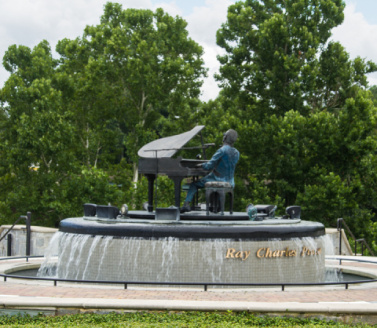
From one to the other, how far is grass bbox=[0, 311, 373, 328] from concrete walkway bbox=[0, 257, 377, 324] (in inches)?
7.2

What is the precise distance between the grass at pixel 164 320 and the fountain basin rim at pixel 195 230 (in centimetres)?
393

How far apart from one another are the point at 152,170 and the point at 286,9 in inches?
944

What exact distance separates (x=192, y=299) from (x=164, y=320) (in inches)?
70.3

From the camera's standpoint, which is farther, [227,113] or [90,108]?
[90,108]

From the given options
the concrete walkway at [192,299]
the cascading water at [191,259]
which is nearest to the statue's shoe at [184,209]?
the cascading water at [191,259]

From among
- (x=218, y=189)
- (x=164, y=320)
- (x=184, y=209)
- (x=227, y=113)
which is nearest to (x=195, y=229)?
(x=218, y=189)

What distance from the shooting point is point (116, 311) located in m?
10.0

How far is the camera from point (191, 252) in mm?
13734

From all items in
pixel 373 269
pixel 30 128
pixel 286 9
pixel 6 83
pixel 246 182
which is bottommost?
pixel 373 269

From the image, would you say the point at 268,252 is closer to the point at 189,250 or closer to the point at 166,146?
the point at 189,250

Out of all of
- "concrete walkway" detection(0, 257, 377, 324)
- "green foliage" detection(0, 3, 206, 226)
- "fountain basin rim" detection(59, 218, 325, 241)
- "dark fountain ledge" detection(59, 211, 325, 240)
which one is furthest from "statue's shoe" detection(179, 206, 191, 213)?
"green foliage" detection(0, 3, 206, 226)

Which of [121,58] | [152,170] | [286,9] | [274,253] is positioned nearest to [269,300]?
[274,253]

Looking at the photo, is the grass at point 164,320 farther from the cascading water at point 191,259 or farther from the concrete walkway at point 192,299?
the cascading water at point 191,259

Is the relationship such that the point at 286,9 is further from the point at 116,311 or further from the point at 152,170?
the point at 116,311
